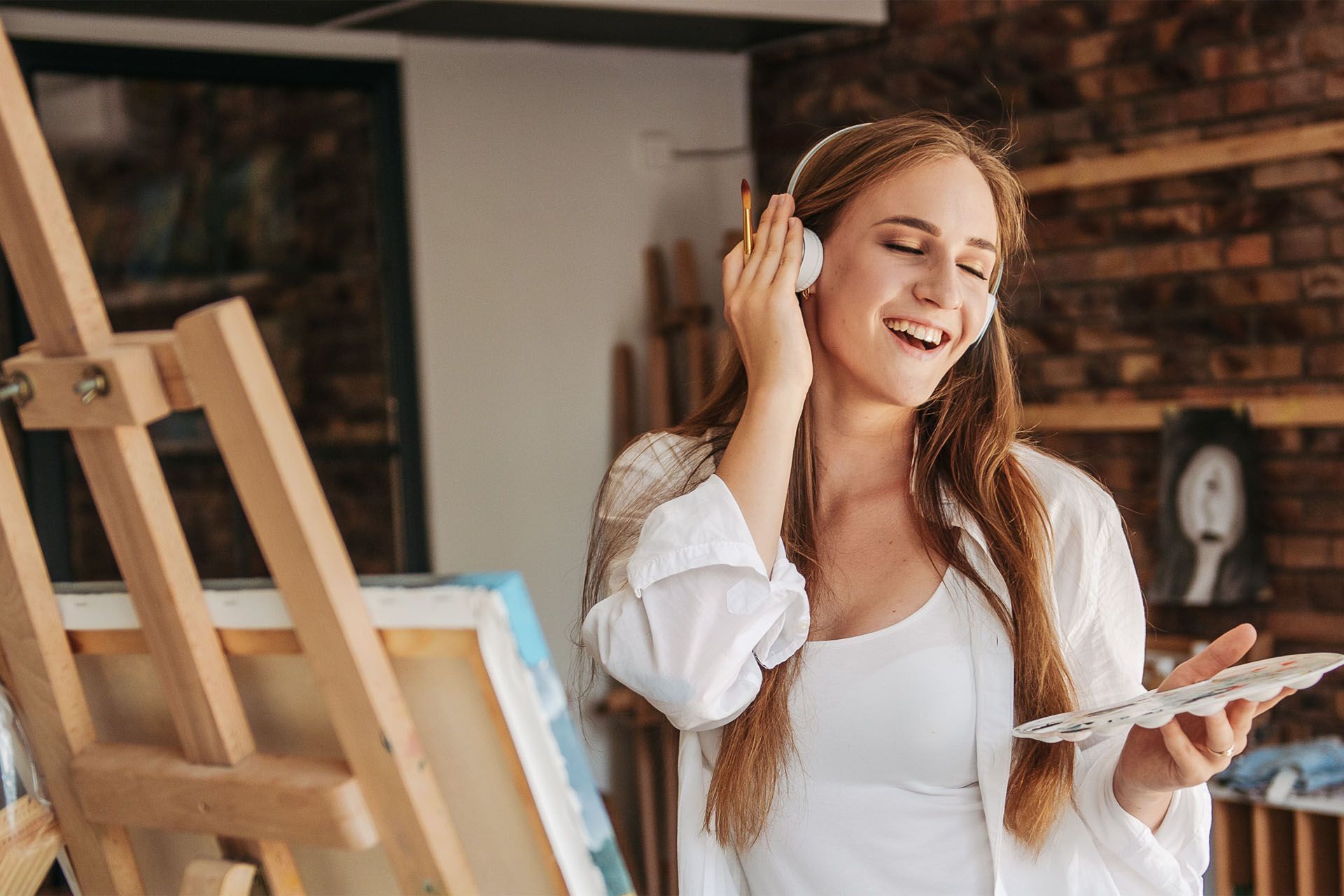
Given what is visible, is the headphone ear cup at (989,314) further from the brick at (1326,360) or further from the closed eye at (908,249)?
the brick at (1326,360)

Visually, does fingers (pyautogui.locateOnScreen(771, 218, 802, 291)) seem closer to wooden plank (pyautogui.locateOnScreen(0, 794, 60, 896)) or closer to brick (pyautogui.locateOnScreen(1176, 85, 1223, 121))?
wooden plank (pyautogui.locateOnScreen(0, 794, 60, 896))

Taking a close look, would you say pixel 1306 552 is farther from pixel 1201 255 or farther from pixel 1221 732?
pixel 1221 732

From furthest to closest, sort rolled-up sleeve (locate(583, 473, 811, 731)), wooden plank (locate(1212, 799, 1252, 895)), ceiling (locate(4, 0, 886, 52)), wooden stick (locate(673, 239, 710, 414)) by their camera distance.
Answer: wooden stick (locate(673, 239, 710, 414)) < ceiling (locate(4, 0, 886, 52)) < wooden plank (locate(1212, 799, 1252, 895)) < rolled-up sleeve (locate(583, 473, 811, 731))

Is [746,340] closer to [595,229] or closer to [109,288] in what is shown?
[595,229]

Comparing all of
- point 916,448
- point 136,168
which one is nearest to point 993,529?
point 916,448

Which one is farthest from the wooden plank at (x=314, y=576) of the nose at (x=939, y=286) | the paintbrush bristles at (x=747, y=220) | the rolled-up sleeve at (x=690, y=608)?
the nose at (x=939, y=286)

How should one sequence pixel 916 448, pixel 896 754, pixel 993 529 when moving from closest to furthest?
pixel 896 754 < pixel 993 529 < pixel 916 448

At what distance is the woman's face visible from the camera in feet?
4.77

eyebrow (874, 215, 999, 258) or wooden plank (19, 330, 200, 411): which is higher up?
wooden plank (19, 330, 200, 411)

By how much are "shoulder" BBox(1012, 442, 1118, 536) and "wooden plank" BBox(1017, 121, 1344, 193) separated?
175 cm

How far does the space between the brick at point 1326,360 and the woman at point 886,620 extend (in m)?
1.71

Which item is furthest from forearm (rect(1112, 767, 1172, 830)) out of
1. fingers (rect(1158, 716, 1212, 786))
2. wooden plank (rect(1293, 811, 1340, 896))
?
wooden plank (rect(1293, 811, 1340, 896))

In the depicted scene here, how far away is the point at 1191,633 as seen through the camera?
3.22 metres

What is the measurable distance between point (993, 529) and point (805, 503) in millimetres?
220
